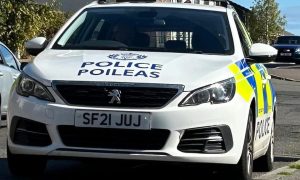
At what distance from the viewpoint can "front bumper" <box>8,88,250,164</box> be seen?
20.2 ft

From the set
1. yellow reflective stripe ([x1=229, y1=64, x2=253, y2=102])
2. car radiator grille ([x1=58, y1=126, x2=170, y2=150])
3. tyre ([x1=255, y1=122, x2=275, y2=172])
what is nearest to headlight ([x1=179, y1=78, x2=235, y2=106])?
yellow reflective stripe ([x1=229, y1=64, x2=253, y2=102])

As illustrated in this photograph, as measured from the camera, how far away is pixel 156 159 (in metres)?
6.25

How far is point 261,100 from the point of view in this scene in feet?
24.8

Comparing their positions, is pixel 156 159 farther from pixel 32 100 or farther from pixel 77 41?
pixel 77 41

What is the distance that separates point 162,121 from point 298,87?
21926 mm

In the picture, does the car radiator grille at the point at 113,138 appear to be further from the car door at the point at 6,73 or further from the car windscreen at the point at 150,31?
the car door at the point at 6,73

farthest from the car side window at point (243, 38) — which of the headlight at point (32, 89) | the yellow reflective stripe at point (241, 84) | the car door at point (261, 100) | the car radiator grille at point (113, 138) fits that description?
A: the headlight at point (32, 89)

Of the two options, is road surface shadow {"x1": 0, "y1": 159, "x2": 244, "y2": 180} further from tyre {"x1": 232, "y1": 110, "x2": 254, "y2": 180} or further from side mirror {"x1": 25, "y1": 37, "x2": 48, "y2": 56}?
side mirror {"x1": 25, "y1": 37, "x2": 48, "y2": 56}

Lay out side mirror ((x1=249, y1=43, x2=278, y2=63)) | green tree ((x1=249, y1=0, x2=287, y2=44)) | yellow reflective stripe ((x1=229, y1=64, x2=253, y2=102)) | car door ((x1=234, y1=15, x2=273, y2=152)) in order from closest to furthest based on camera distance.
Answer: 1. yellow reflective stripe ((x1=229, y1=64, x2=253, y2=102))
2. car door ((x1=234, y1=15, x2=273, y2=152))
3. side mirror ((x1=249, y1=43, x2=278, y2=63))
4. green tree ((x1=249, y1=0, x2=287, y2=44))

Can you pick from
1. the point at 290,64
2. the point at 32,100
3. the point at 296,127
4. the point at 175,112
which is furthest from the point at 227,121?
the point at 290,64

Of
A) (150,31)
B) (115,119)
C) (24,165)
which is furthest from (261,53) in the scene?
(24,165)

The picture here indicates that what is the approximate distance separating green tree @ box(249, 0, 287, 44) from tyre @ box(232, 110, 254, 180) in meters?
62.3

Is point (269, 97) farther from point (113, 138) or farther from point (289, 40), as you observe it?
point (289, 40)

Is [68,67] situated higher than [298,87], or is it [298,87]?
[68,67]
